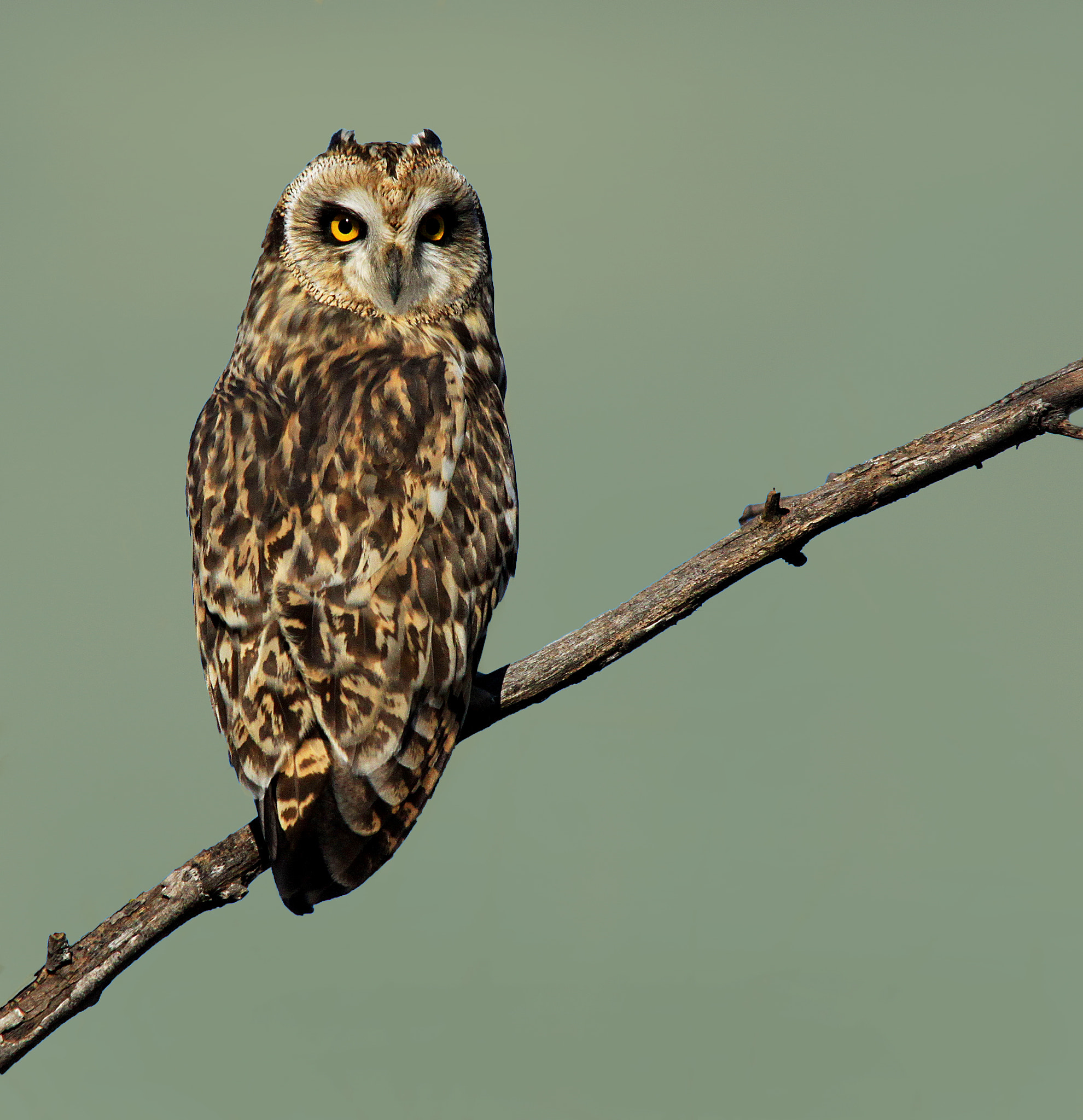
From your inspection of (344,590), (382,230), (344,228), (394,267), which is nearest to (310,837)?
(344,590)

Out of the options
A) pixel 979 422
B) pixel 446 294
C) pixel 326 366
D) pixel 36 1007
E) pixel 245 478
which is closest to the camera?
pixel 36 1007

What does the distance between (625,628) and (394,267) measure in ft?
5.76

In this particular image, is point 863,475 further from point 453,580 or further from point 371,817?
point 371,817

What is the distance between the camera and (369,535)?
4039 mm

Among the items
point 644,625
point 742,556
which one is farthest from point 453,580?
point 742,556

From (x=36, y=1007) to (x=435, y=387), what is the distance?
2.39 meters

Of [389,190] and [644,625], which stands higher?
[389,190]

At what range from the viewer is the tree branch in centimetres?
365

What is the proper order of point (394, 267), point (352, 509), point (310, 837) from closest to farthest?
1. point (310, 837)
2. point (352, 509)
3. point (394, 267)

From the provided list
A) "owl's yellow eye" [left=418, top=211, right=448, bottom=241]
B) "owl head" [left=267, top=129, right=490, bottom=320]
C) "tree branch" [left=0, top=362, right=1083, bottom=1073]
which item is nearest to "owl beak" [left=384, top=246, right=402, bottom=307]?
"owl head" [left=267, top=129, right=490, bottom=320]

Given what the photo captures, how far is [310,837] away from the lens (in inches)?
145

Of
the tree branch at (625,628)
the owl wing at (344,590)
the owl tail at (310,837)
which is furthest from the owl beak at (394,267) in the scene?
the owl tail at (310,837)

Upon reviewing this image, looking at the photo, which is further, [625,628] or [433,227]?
[433,227]

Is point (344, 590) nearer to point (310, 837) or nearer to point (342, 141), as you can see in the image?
point (310, 837)
